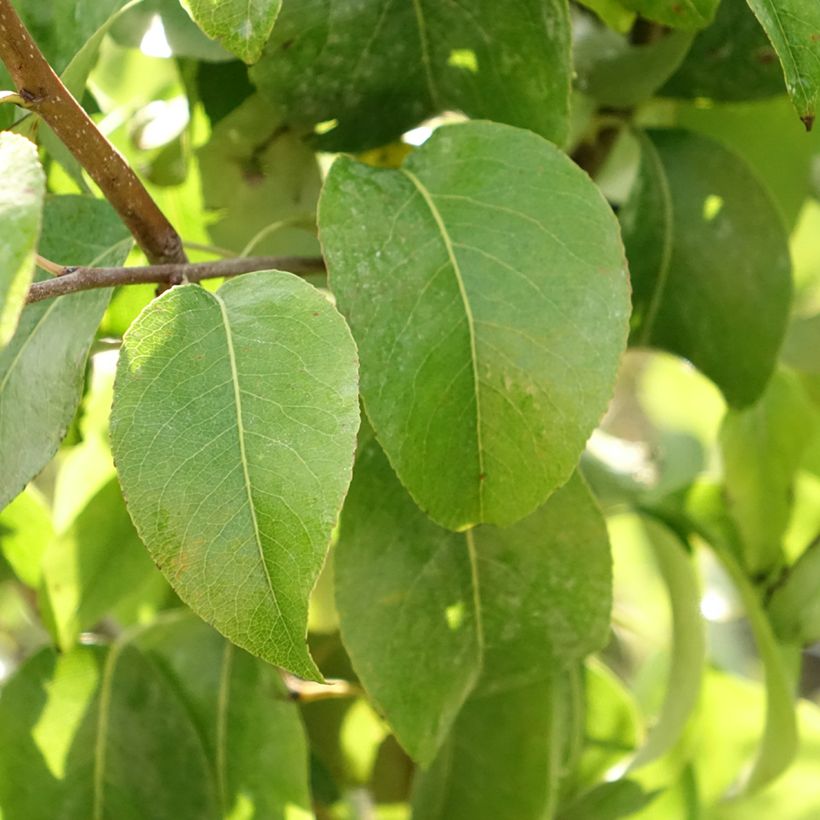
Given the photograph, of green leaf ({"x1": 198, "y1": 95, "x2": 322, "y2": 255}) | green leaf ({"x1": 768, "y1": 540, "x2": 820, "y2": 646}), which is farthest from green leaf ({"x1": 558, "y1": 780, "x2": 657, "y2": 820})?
green leaf ({"x1": 198, "y1": 95, "x2": 322, "y2": 255})

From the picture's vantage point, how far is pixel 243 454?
0.33 metres

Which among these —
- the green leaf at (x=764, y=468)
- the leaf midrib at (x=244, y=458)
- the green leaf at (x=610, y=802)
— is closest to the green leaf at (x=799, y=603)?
the green leaf at (x=764, y=468)

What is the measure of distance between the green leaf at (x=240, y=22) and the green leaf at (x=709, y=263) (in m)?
0.29

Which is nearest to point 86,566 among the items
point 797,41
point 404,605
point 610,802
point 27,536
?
point 27,536

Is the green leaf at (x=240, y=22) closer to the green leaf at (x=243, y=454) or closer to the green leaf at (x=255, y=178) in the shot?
the green leaf at (x=243, y=454)

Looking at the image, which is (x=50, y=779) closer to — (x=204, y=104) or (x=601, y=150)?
(x=204, y=104)

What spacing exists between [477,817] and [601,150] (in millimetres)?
373

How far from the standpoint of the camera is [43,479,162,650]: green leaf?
61cm

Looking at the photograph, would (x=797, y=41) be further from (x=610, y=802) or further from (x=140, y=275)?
(x=610, y=802)

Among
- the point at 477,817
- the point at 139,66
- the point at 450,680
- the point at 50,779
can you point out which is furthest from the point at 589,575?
the point at 139,66

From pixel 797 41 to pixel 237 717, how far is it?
424 mm

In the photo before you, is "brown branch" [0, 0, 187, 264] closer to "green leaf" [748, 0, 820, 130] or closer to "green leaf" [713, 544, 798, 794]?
"green leaf" [748, 0, 820, 130]

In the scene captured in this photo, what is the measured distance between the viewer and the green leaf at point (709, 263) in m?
0.58

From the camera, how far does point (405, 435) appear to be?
385 millimetres
